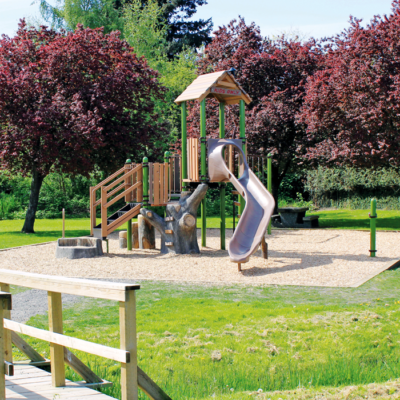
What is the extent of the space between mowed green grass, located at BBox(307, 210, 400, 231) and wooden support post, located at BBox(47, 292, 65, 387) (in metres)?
15.7

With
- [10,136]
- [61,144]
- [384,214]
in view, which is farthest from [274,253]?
[384,214]

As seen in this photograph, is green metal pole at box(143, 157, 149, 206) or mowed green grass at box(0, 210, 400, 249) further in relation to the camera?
mowed green grass at box(0, 210, 400, 249)

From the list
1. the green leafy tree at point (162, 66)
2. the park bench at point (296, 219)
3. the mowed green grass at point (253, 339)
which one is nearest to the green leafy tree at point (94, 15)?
the green leafy tree at point (162, 66)

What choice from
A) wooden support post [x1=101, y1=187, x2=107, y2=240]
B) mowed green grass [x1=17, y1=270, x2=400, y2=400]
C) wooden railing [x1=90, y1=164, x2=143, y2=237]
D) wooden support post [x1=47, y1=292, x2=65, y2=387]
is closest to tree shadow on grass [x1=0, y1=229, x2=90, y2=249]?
wooden railing [x1=90, y1=164, x2=143, y2=237]

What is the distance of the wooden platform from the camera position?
356cm

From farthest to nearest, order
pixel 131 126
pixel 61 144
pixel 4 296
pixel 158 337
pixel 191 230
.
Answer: pixel 131 126 < pixel 61 144 < pixel 191 230 < pixel 158 337 < pixel 4 296

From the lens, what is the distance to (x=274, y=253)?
12266 millimetres

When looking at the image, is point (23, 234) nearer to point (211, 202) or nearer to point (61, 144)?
point (61, 144)

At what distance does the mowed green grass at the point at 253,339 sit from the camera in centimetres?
423

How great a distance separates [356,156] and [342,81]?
2.36 meters

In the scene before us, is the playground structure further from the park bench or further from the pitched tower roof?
the park bench

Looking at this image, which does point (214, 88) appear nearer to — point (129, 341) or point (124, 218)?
point (124, 218)

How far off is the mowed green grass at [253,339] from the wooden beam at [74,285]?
1056mm

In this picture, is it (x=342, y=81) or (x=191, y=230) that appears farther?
(x=342, y=81)
